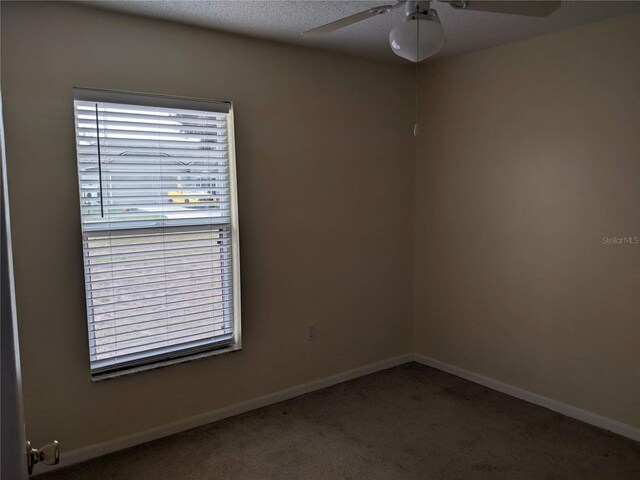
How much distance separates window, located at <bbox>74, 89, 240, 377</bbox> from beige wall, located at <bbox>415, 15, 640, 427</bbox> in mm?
1687

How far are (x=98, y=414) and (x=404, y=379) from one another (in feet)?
7.00

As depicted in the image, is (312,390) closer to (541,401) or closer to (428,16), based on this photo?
(541,401)

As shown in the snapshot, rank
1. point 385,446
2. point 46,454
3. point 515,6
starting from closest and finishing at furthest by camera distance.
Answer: point 46,454, point 515,6, point 385,446

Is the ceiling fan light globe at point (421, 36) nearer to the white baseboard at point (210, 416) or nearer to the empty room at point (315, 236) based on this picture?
the empty room at point (315, 236)

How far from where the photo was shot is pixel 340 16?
2641 mm

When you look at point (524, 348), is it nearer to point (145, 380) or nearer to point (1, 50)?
point (145, 380)

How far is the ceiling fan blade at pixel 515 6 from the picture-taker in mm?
1647

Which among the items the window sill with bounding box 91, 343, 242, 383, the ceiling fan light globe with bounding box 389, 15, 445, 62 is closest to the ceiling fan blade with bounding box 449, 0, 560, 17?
the ceiling fan light globe with bounding box 389, 15, 445, 62

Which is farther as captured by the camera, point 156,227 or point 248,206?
point 248,206

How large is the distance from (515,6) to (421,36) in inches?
12.9

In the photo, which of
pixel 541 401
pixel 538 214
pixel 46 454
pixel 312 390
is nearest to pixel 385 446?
pixel 312 390

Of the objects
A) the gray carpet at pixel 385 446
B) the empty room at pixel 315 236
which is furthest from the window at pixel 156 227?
the gray carpet at pixel 385 446

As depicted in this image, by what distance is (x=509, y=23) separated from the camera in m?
2.83

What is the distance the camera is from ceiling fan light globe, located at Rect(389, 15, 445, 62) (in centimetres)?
170
